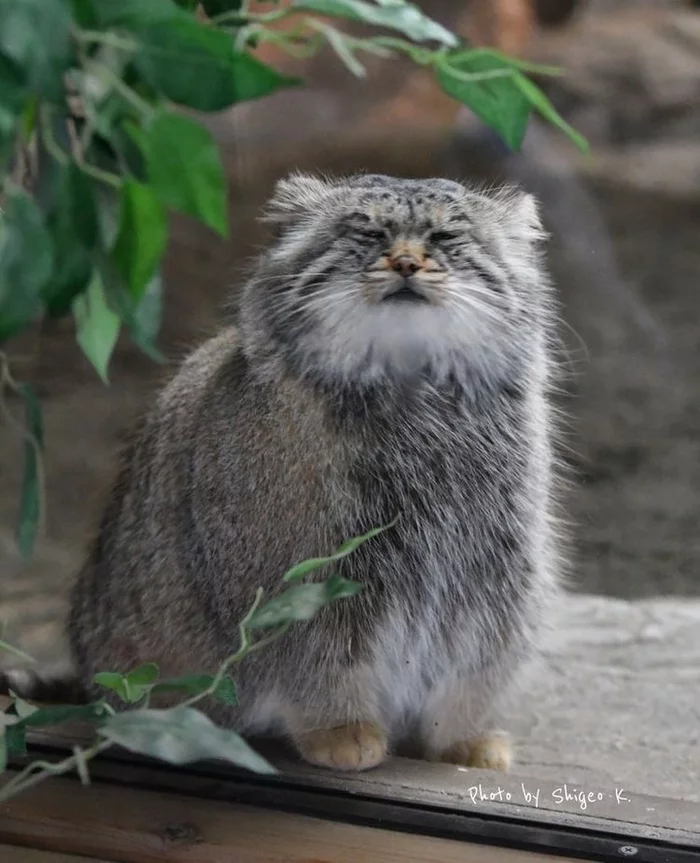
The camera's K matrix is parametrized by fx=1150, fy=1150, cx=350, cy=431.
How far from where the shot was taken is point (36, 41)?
728 mm

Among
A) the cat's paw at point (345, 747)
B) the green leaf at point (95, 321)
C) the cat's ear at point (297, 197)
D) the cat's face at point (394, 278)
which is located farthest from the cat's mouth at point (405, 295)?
the cat's paw at point (345, 747)

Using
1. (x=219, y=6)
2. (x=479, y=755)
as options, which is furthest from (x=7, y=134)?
(x=479, y=755)

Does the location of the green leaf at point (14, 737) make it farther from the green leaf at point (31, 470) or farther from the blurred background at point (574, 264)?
the blurred background at point (574, 264)

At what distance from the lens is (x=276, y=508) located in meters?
1.29

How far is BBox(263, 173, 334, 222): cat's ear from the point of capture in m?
1.32

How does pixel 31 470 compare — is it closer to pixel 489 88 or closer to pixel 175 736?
pixel 175 736

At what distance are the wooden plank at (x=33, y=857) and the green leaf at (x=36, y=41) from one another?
0.81m

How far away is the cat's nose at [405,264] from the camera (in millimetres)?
1162

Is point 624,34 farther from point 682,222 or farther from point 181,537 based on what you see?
point 181,537

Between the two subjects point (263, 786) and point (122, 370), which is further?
point (122, 370)

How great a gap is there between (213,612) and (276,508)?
A: 6.9 inches

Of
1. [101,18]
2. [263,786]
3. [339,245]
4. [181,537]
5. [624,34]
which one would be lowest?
[263,786]

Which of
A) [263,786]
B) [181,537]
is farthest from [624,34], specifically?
[263,786]

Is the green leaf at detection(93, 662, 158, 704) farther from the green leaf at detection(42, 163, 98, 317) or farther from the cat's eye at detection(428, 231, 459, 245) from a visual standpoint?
the cat's eye at detection(428, 231, 459, 245)
